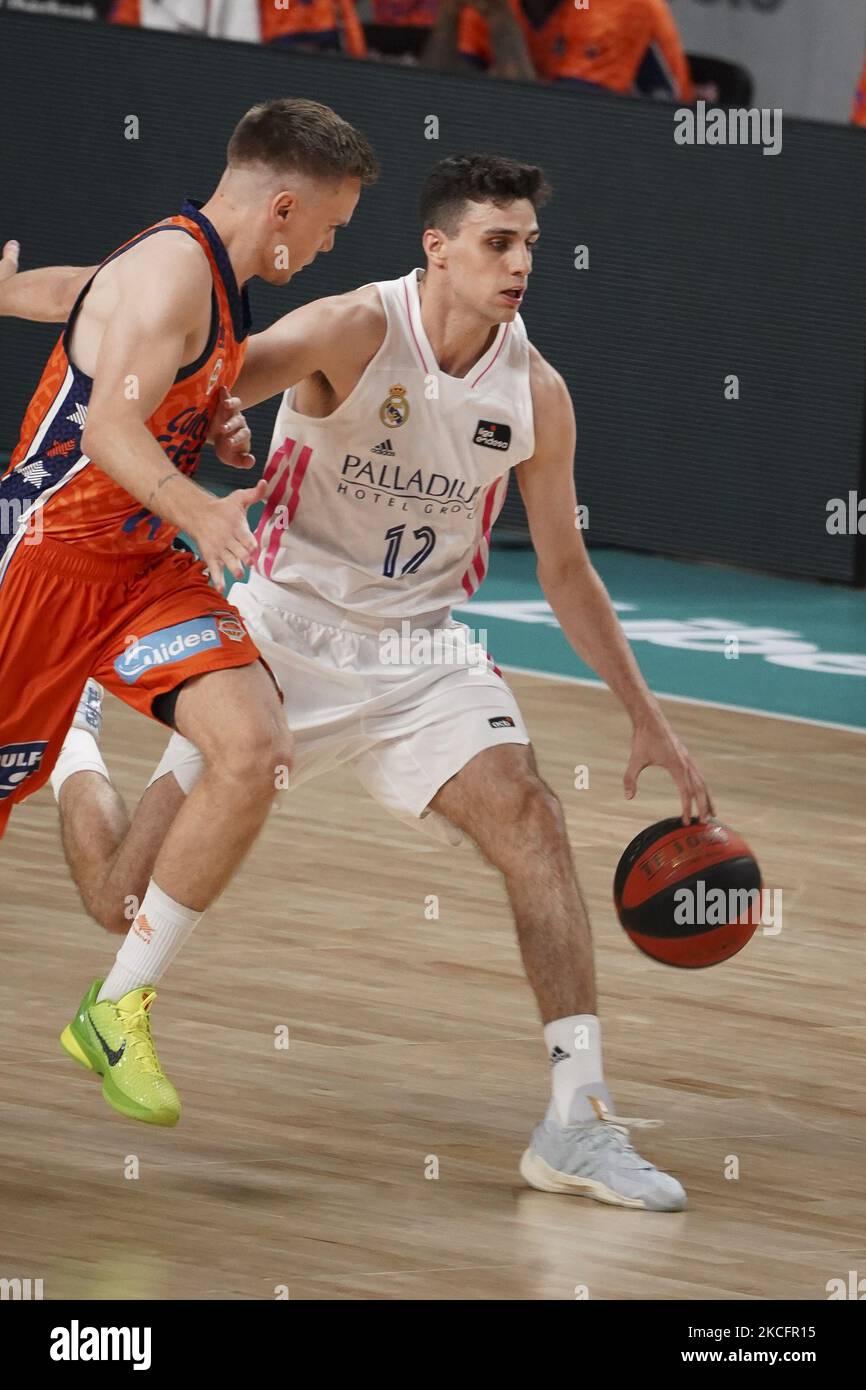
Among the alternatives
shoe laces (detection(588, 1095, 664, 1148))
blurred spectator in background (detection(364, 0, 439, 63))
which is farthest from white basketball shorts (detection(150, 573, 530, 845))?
blurred spectator in background (detection(364, 0, 439, 63))

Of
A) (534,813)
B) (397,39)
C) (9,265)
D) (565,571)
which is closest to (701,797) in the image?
(534,813)

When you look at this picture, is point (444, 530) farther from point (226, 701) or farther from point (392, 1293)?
point (392, 1293)

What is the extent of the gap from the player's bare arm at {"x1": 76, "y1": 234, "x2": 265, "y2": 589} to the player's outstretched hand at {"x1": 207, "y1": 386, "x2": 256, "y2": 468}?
0.18 meters

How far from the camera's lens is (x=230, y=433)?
16.8ft

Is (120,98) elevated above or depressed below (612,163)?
above

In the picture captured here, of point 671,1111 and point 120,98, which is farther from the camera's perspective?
point 120,98

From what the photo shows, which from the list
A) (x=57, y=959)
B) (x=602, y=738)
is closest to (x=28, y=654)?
(x=57, y=959)

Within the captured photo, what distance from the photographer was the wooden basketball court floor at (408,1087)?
461 cm

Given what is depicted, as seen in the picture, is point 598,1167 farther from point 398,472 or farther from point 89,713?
point 89,713

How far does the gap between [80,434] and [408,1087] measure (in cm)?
152

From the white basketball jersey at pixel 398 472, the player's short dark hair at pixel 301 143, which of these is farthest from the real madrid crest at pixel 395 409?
the player's short dark hair at pixel 301 143

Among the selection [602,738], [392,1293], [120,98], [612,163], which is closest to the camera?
[392,1293]

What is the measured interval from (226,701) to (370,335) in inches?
36.5
